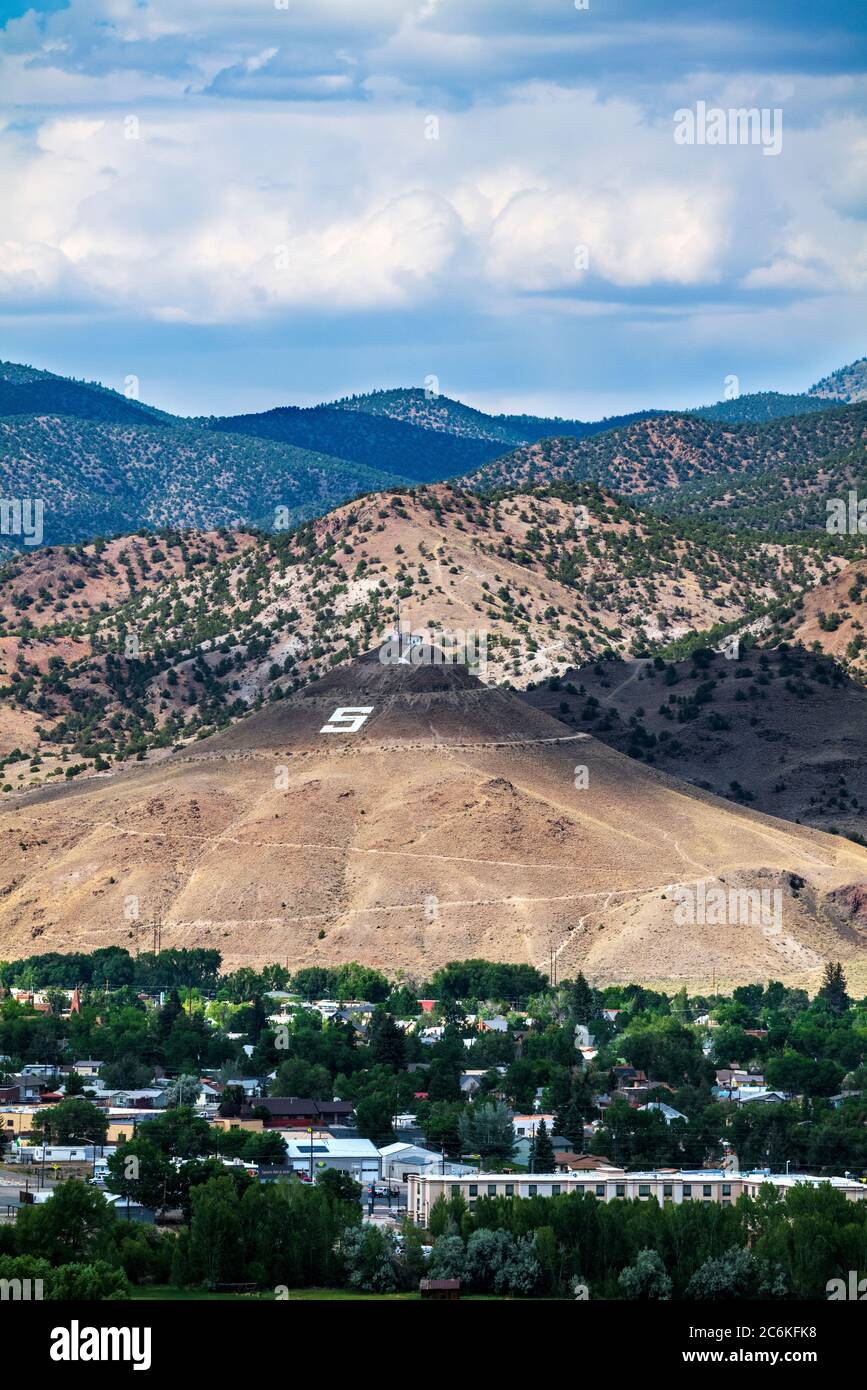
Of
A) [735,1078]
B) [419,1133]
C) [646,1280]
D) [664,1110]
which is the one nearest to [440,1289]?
[646,1280]

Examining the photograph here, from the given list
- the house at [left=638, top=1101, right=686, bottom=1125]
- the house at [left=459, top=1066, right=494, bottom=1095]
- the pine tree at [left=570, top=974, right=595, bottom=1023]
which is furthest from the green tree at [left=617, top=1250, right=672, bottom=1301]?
the pine tree at [left=570, top=974, right=595, bottom=1023]

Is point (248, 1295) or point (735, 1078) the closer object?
point (248, 1295)

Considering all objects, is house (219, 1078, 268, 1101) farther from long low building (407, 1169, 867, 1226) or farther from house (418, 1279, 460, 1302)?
house (418, 1279, 460, 1302)

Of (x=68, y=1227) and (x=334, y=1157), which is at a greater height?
(x=68, y=1227)

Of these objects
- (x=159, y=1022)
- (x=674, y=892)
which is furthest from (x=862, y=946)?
(x=159, y=1022)

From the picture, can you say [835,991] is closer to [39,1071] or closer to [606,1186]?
[39,1071]
